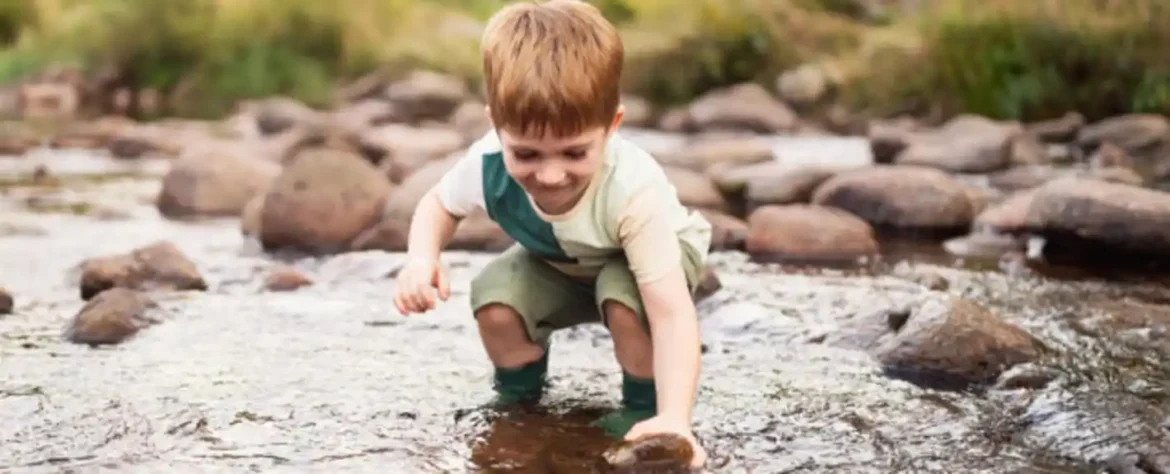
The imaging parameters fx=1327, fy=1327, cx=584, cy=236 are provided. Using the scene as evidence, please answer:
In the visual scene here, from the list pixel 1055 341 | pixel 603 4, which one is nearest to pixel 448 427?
pixel 1055 341

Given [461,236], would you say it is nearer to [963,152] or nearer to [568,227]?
[568,227]

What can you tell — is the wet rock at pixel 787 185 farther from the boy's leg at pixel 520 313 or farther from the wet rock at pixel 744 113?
the wet rock at pixel 744 113

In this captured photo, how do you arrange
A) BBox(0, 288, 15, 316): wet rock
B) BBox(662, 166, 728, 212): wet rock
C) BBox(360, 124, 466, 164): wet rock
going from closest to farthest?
BBox(0, 288, 15, 316): wet rock → BBox(662, 166, 728, 212): wet rock → BBox(360, 124, 466, 164): wet rock

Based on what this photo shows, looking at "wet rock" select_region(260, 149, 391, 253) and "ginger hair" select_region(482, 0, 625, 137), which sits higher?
"ginger hair" select_region(482, 0, 625, 137)

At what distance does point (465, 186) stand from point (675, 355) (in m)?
0.49

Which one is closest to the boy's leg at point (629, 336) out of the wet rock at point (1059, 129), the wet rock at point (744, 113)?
the wet rock at point (1059, 129)

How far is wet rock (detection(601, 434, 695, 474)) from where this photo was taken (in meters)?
2.00

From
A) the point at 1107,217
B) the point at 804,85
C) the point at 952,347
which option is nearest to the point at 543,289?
the point at 952,347

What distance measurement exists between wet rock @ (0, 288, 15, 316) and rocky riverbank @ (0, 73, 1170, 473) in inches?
2.8

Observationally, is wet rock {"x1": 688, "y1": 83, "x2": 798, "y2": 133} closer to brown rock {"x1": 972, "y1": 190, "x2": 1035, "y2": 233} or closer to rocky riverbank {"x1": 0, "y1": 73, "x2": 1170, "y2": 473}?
rocky riverbank {"x1": 0, "y1": 73, "x2": 1170, "y2": 473}

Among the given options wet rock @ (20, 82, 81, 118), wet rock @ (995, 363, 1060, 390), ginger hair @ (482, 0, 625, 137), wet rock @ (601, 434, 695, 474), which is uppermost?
ginger hair @ (482, 0, 625, 137)

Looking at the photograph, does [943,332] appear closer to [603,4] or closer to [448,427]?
[448,427]

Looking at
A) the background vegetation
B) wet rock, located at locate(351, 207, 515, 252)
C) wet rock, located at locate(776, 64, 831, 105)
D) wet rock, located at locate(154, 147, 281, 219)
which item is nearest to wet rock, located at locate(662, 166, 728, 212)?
wet rock, located at locate(351, 207, 515, 252)

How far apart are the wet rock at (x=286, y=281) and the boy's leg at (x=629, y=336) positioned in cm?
146
